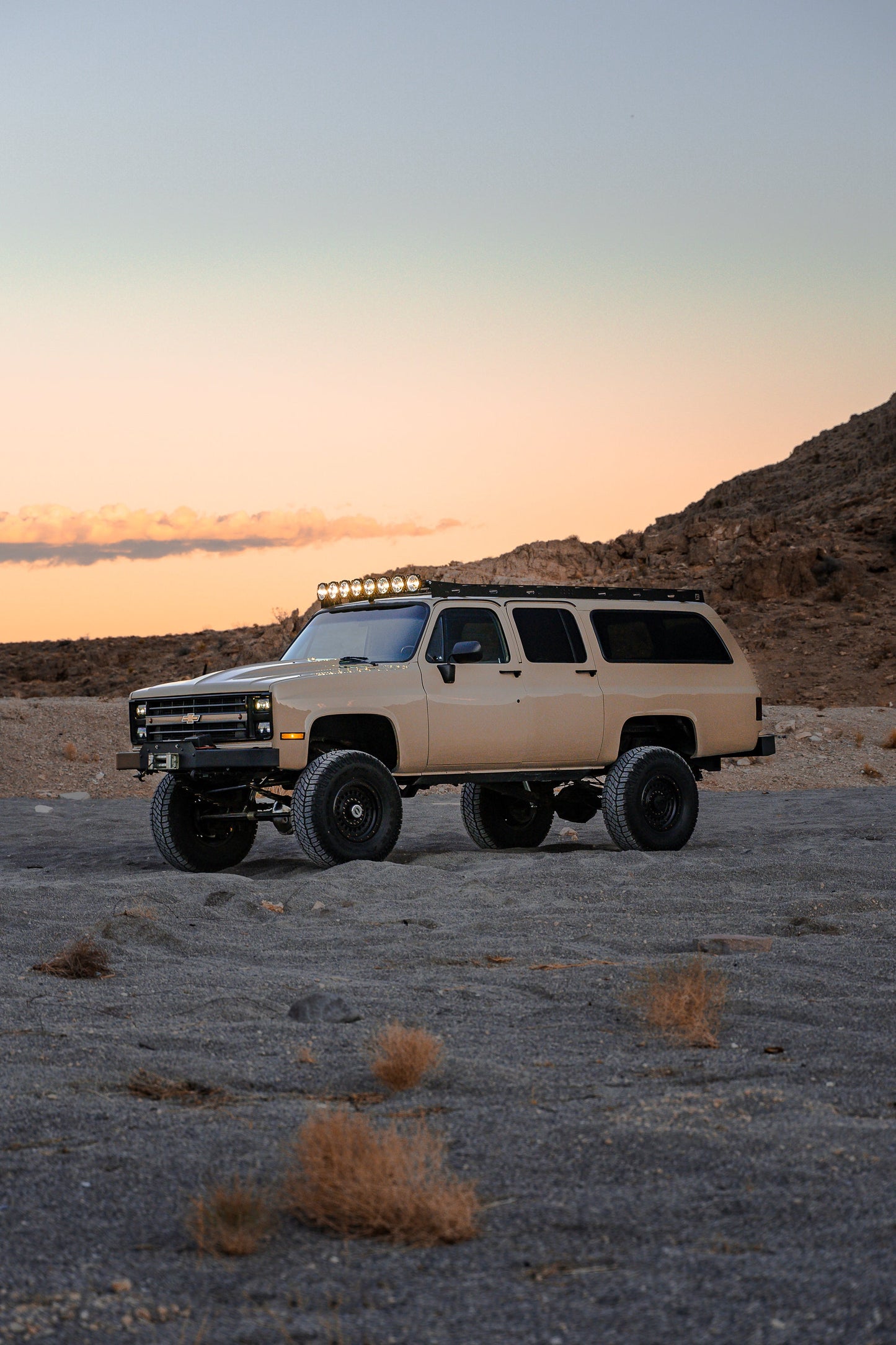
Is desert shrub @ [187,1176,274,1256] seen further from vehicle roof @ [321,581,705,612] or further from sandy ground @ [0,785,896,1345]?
vehicle roof @ [321,581,705,612]

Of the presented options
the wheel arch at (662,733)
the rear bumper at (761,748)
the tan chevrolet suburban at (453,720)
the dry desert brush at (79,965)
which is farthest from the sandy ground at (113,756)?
the dry desert brush at (79,965)

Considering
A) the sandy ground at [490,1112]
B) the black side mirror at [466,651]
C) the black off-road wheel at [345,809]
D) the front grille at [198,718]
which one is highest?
the black side mirror at [466,651]

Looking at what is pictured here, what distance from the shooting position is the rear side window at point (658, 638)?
45.2ft

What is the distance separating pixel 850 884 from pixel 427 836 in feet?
22.2

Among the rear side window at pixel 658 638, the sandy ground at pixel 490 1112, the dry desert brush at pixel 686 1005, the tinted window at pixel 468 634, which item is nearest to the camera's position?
the sandy ground at pixel 490 1112

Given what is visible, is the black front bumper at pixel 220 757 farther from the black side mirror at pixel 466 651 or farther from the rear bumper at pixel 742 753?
the rear bumper at pixel 742 753

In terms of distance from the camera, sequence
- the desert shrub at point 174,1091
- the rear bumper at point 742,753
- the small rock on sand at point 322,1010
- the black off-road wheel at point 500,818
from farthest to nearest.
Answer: the black off-road wheel at point 500,818
the rear bumper at point 742,753
the small rock on sand at point 322,1010
the desert shrub at point 174,1091

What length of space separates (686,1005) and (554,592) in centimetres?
774

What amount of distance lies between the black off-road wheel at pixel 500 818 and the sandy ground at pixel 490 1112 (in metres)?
4.22

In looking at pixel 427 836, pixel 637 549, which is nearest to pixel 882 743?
pixel 427 836

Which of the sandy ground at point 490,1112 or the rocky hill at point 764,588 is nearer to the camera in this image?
the sandy ground at point 490,1112

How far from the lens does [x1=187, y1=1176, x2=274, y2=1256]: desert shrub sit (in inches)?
140

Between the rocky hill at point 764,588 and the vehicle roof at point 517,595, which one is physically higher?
the rocky hill at point 764,588

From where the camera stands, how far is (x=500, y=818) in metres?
14.9
